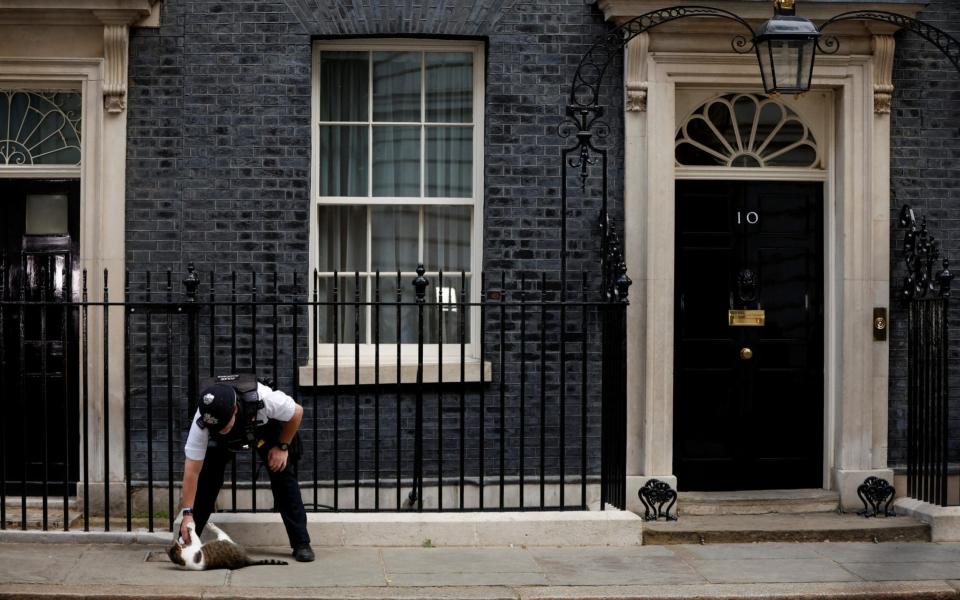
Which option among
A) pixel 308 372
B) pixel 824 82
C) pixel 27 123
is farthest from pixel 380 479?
pixel 824 82

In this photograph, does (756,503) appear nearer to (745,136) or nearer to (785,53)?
(745,136)

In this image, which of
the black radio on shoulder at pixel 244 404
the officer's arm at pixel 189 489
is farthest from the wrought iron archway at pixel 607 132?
the officer's arm at pixel 189 489

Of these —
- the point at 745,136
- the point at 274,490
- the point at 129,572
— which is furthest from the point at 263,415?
the point at 745,136

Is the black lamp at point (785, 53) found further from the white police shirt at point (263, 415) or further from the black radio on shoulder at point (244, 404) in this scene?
the black radio on shoulder at point (244, 404)

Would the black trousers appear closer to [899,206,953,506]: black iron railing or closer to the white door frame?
the white door frame

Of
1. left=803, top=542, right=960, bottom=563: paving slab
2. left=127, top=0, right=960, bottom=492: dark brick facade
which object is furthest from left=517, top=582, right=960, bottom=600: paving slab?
left=127, top=0, right=960, bottom=492: dark brick facade

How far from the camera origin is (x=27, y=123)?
10305 mm

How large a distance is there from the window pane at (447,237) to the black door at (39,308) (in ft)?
8.82

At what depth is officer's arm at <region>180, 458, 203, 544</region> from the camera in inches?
323

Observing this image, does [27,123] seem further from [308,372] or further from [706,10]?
[706,10]

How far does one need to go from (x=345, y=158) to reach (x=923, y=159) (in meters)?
4.54

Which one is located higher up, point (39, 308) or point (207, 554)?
→ point (39, 308)

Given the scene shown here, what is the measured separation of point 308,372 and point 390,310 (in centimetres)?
87

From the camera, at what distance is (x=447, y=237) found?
1056 cm
